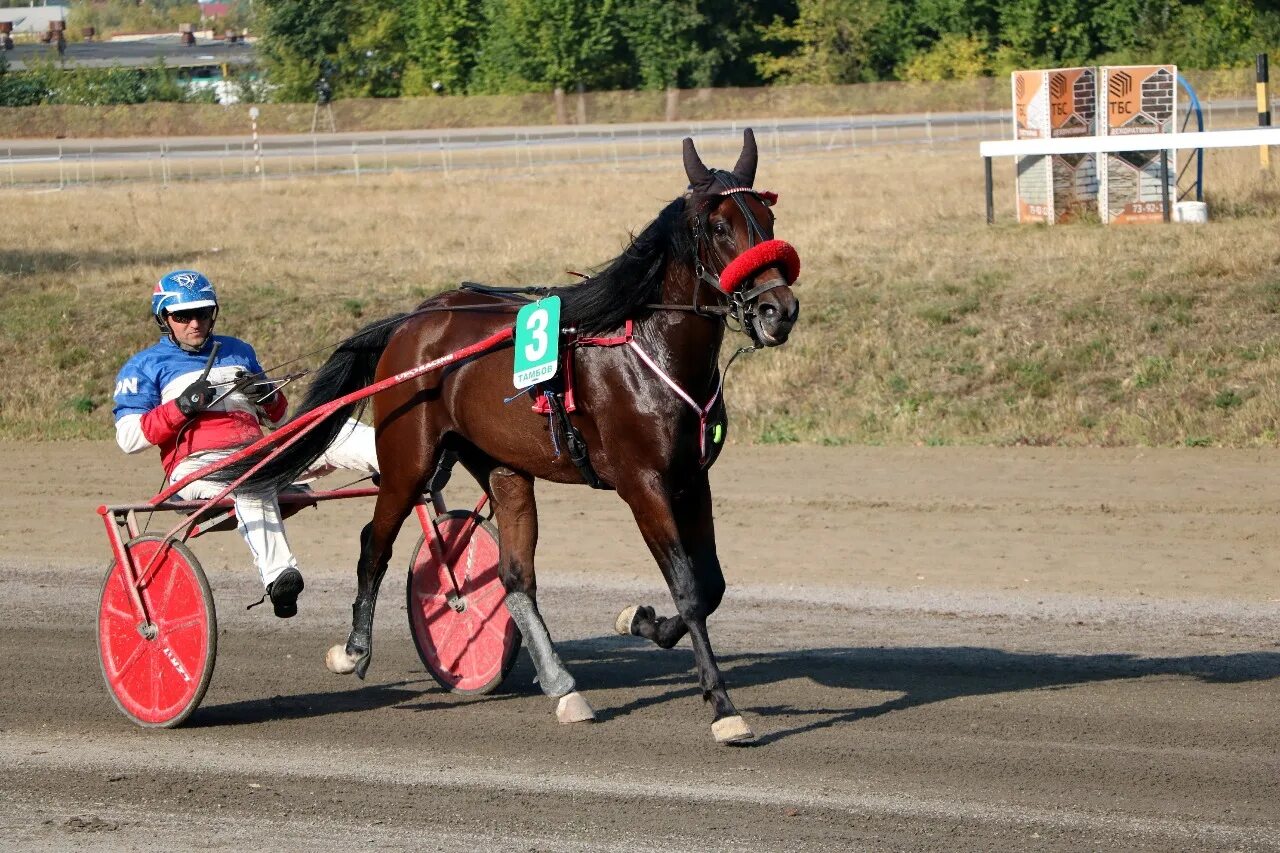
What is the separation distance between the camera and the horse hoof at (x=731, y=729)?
17.3 feet

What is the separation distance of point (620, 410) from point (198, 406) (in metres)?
1.56

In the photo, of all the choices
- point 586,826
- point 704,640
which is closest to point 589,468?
point 704,640

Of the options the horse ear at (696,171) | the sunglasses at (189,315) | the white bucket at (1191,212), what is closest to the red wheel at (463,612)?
the sunglasses at (189,315)

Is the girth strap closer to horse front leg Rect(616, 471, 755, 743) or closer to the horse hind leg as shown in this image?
horse front leg Rect(616, 471, 755, 743)

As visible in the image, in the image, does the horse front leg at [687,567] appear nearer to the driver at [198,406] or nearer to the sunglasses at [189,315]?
the driver at [198,406]

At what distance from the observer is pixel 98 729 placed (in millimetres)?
5910

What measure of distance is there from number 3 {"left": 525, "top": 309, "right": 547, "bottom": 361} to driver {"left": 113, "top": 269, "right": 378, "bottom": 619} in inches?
44.4

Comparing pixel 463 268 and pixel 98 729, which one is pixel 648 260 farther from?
pixel 463 268

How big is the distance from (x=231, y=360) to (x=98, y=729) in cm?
142

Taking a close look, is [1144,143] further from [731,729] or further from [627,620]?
[731,729]

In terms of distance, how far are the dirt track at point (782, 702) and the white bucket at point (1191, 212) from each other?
7.44 metres

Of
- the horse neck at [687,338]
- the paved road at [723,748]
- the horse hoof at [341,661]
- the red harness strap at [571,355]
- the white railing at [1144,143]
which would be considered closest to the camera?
the paved road at [723,748]

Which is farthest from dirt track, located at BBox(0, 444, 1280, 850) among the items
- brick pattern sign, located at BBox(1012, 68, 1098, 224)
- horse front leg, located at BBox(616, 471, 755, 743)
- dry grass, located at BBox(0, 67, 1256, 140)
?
dry grass, located at BBox(0, 67, 1256, 140)

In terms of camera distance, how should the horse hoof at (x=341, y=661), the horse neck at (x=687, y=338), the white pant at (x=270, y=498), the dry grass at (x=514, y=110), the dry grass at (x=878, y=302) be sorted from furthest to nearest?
the dry grass at (x=514, y=110), the dry grass at (x=878, y=302), the horse hoof at (x=341, y=661), the white pant at (x=270, y=498), the horse neck at (x=687, y=338)
